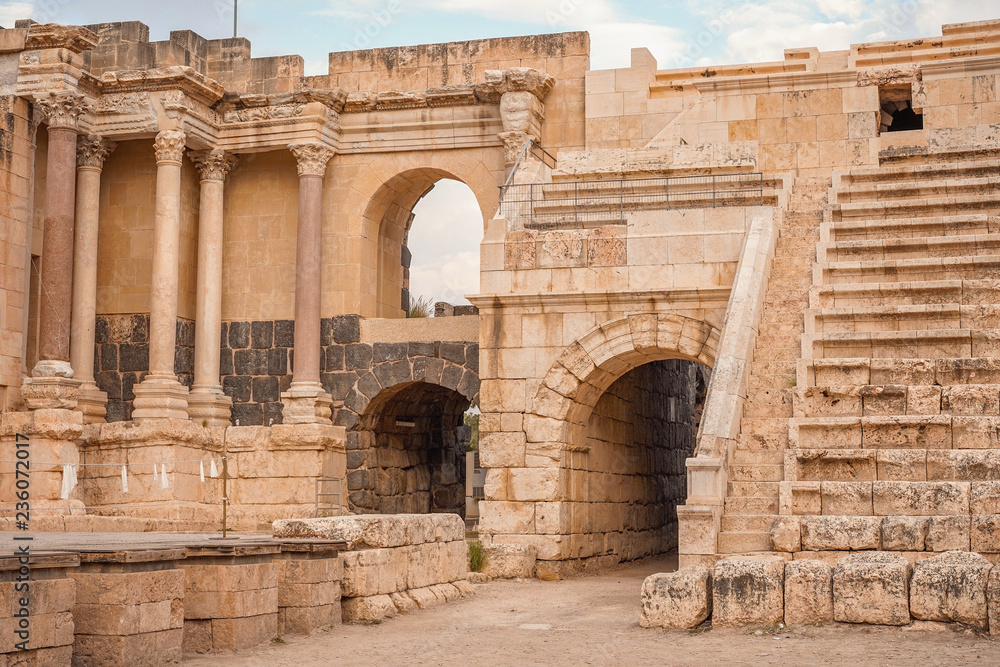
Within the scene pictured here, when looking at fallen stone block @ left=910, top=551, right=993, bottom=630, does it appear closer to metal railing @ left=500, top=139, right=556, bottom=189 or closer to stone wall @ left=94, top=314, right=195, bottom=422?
metal railing @ left=500, top=139, right=556, bottom=189

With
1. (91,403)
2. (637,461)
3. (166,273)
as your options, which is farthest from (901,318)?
(91,403)

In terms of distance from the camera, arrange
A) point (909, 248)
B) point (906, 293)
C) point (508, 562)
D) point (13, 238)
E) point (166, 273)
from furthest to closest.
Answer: point (166, 273), point (13, 238), point (508, 562), point (909, 248), point (906, 293)

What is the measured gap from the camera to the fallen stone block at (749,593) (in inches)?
393

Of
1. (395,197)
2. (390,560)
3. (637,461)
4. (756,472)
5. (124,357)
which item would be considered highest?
(395,197)

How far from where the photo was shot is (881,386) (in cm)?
1250

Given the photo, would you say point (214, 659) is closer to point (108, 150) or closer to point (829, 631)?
point (829, 631)

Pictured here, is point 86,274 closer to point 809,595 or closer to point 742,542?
point 742,542

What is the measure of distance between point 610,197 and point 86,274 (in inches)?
317

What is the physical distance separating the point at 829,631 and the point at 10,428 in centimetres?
1265

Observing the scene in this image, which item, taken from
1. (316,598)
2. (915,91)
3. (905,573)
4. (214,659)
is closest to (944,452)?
(905,573)

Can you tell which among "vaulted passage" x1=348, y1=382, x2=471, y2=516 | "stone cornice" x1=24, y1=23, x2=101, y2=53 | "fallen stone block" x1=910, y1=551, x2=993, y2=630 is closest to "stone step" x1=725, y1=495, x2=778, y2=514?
"fallen stone block" x1=910, y1=551, x2=993, y2=630

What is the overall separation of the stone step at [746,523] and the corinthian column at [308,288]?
9.63 meters

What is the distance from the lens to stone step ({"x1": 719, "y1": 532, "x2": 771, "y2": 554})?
37.7ft

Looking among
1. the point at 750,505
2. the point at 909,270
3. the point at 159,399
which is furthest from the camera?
the point at 159,399
